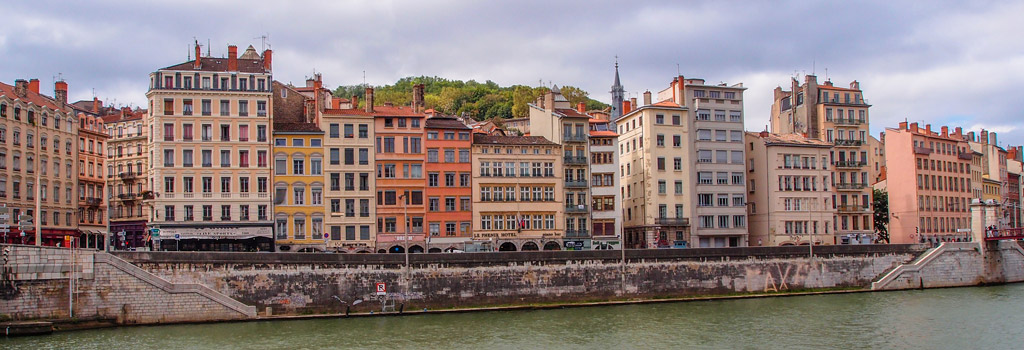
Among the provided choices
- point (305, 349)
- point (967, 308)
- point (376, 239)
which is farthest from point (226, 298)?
point (967, 308)

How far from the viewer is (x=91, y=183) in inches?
3031

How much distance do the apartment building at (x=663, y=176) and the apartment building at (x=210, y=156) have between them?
29.0 metres

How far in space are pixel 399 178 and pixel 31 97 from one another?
28280 millimetres

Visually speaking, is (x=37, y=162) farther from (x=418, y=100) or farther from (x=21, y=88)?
(x=418, y=100)

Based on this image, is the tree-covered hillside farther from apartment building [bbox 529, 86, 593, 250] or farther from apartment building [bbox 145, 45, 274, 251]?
apartment building [bbox 145, 45, 274, 251]

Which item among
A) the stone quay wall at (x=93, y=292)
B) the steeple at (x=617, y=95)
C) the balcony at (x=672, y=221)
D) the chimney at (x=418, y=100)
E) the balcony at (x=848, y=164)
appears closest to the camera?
the stone quay wall at (x=93, y=292)

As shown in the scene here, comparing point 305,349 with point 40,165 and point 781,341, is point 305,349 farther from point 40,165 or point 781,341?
point 40,165

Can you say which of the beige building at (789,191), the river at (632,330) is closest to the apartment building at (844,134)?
the beige building at (789,191)

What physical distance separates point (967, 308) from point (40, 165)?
6374cm

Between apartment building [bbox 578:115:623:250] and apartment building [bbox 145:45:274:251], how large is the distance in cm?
2583

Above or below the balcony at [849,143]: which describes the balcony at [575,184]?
below

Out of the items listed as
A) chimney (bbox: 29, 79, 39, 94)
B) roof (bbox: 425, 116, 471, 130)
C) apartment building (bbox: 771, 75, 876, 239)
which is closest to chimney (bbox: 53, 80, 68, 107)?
chimney (bbox: 29, 79, 39, 94)

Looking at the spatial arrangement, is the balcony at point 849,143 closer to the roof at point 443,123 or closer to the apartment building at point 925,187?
the apartment building at point 925,187

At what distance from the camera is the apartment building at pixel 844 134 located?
8444 centimetres
